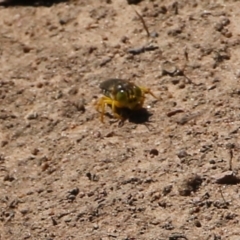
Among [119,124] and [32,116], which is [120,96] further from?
[32,116]

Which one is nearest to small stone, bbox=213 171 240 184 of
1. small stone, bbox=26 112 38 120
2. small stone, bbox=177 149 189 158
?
small stone, bbox=177 149 189 158

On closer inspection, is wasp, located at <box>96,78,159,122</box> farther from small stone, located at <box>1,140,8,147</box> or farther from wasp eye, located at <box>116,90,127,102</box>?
small stone, located at <box>1,140,8,147</box>

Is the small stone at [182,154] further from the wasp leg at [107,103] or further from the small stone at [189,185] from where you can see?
the wasp leg at [107,103]

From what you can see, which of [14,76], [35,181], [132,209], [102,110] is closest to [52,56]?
[14,76]

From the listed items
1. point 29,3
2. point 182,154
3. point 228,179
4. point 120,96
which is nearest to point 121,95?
point 120,96

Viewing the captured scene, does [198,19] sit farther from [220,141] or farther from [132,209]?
[132,209]

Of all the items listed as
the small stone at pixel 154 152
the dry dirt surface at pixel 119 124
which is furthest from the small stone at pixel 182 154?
the small stone at pixel 154 152
